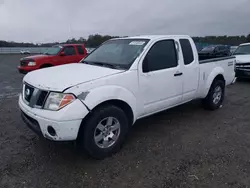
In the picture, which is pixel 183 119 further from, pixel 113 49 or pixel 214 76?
pixel 113 49

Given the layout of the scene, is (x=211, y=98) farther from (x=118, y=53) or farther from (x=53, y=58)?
(x=53, y=58)

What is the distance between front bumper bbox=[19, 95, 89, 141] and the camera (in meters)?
2.64

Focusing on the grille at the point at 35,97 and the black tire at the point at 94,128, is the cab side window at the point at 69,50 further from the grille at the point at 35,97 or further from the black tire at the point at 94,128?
the black tire at the point at 94,128

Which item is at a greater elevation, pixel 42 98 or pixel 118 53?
pixel 118 53

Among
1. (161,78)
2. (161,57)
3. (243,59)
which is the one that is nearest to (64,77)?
(161,78)

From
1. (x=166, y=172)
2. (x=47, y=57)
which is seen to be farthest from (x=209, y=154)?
(x=47, y=57)

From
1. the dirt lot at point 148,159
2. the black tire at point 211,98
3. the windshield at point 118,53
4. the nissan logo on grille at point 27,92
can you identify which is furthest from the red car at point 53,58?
Answer: the black tire at point 211,98

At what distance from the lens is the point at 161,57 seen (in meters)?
3.83

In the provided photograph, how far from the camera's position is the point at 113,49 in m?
4.11

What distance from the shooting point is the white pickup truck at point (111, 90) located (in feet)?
8.93

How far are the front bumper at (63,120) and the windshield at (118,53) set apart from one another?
3.58 ft

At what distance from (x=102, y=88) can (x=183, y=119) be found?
97.3 inches

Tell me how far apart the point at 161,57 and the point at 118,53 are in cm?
76

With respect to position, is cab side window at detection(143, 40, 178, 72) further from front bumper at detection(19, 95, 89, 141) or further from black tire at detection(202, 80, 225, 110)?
black tire at detection(202, 80, 225, 110)
